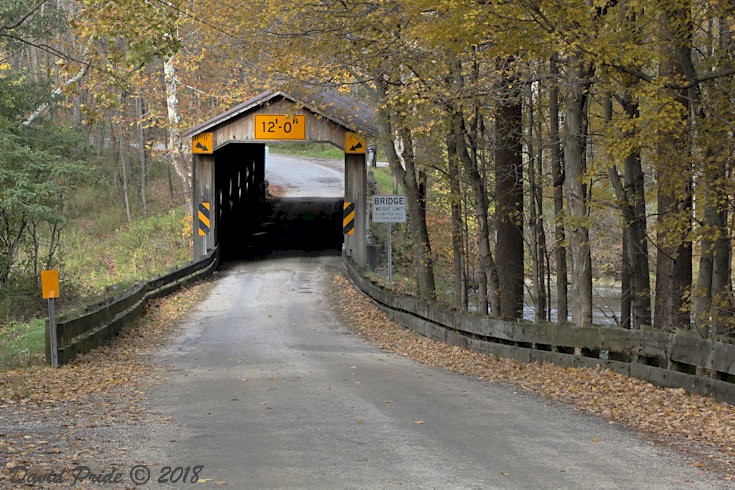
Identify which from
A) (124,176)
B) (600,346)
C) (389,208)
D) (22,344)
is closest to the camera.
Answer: (600,346)

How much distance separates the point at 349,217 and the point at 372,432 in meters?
21.4

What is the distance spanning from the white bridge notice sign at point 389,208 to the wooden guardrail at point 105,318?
554cm

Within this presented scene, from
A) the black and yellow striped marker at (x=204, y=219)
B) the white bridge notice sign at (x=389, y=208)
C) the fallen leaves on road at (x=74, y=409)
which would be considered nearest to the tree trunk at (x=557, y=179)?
the white bridge notice sign at (x=389, y=208)

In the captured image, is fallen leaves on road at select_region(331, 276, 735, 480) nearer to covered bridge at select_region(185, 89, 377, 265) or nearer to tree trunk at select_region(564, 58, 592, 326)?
tree trunk at select_region(564, 58, 592, 326)

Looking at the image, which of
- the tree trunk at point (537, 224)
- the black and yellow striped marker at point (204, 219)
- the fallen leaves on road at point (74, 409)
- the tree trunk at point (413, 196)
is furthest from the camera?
the black and yellow striped marker at point (204, 219)

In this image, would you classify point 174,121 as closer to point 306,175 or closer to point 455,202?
point 455,202

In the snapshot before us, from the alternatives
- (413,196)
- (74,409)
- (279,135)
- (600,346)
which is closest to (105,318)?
(74,409)

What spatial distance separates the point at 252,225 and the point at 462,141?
2277 cm

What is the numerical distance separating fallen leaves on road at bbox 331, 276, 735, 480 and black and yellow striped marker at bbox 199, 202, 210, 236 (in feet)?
44.3

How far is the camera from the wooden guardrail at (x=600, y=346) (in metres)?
9.14

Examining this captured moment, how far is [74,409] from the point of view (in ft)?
28.6

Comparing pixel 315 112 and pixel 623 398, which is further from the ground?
pixel 315 112

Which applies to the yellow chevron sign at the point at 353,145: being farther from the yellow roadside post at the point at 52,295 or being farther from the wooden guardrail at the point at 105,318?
the yellow roadside post at the point at 52,295

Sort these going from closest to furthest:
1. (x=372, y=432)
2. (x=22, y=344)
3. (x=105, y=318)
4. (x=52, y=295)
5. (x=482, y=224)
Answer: (x=372, y=432) < (x=52, y=295) < (x=105, y=318) < (x=22, y=344) < (x=482, y=224)
